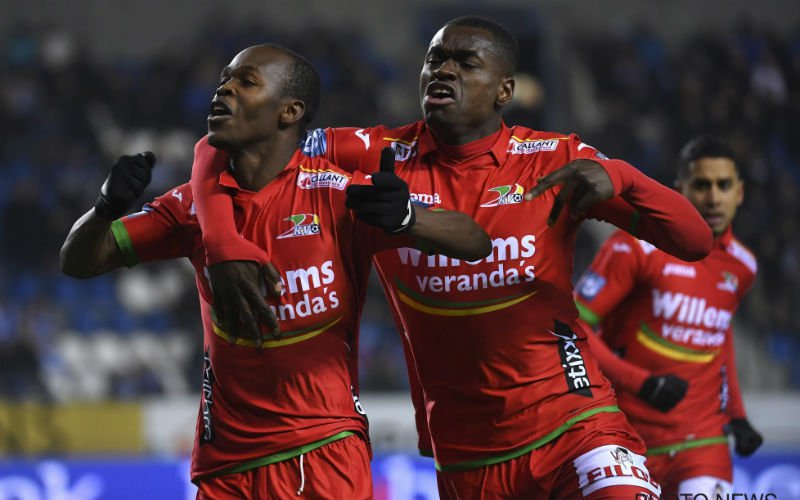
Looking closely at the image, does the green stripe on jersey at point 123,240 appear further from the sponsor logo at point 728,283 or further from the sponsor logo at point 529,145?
the sponsor logo at point 728,283

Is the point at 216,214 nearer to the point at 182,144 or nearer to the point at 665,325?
the point at 665,325

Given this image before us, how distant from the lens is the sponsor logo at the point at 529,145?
4.25 m

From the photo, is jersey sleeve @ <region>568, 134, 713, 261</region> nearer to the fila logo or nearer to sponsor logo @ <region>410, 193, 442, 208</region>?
sponsor logo @ <region>410, 193, 442, 208</region>

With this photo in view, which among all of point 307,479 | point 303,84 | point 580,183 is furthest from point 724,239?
point 307,479

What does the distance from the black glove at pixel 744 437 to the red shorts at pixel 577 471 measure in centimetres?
209

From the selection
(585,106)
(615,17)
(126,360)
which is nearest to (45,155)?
(126,360)

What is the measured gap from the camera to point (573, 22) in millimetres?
17547

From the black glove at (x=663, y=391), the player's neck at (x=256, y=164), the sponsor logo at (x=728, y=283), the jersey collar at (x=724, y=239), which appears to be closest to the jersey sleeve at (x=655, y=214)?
the player's neck at (x=256, y=164)

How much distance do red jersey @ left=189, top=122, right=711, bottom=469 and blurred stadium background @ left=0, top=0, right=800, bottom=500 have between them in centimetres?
439

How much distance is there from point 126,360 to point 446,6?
7.89 m

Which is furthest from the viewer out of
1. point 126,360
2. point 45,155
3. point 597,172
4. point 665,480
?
point 45,155

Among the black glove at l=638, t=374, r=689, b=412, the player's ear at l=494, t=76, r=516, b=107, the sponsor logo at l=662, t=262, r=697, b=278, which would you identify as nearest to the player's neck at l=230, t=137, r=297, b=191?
the player's ear at l=494, t=76, r=516, b=107

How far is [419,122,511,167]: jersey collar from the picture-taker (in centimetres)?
424

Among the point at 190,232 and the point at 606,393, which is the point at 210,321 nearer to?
the point at 190,232
